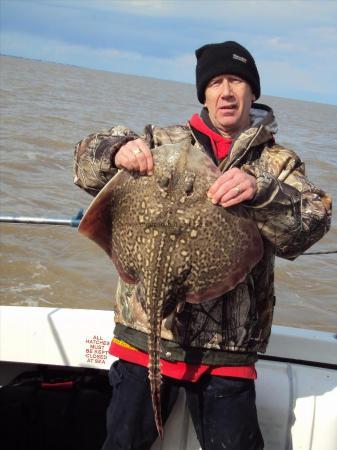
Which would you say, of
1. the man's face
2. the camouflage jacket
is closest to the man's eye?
the man's face

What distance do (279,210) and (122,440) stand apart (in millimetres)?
1378

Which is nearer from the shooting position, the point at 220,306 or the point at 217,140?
the point at 220,306

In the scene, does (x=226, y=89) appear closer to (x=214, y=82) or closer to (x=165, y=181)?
(x=214, y=82)

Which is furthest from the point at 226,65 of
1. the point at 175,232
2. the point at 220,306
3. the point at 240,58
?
the point at 220,306

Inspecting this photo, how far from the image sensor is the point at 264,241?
2531 mm

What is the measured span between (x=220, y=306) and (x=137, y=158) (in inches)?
33.0

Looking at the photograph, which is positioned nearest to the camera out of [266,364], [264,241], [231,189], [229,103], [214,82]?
[231,189]

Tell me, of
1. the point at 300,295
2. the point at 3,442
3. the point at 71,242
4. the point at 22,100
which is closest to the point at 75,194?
the point at 71,242

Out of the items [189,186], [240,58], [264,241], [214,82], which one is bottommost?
[264,241]

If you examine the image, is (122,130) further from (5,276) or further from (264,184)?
(5,276)

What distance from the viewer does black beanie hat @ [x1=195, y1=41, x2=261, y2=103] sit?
9.05ft

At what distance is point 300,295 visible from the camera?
376 inches

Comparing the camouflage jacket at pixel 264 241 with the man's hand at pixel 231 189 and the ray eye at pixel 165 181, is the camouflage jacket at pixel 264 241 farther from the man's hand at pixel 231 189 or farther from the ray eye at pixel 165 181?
the ray eye at pixel 165 181

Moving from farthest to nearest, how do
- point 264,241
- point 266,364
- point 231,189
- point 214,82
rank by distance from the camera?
1. point 266,364
2. point 214,82
3. point 264,241
4. point 231,189
